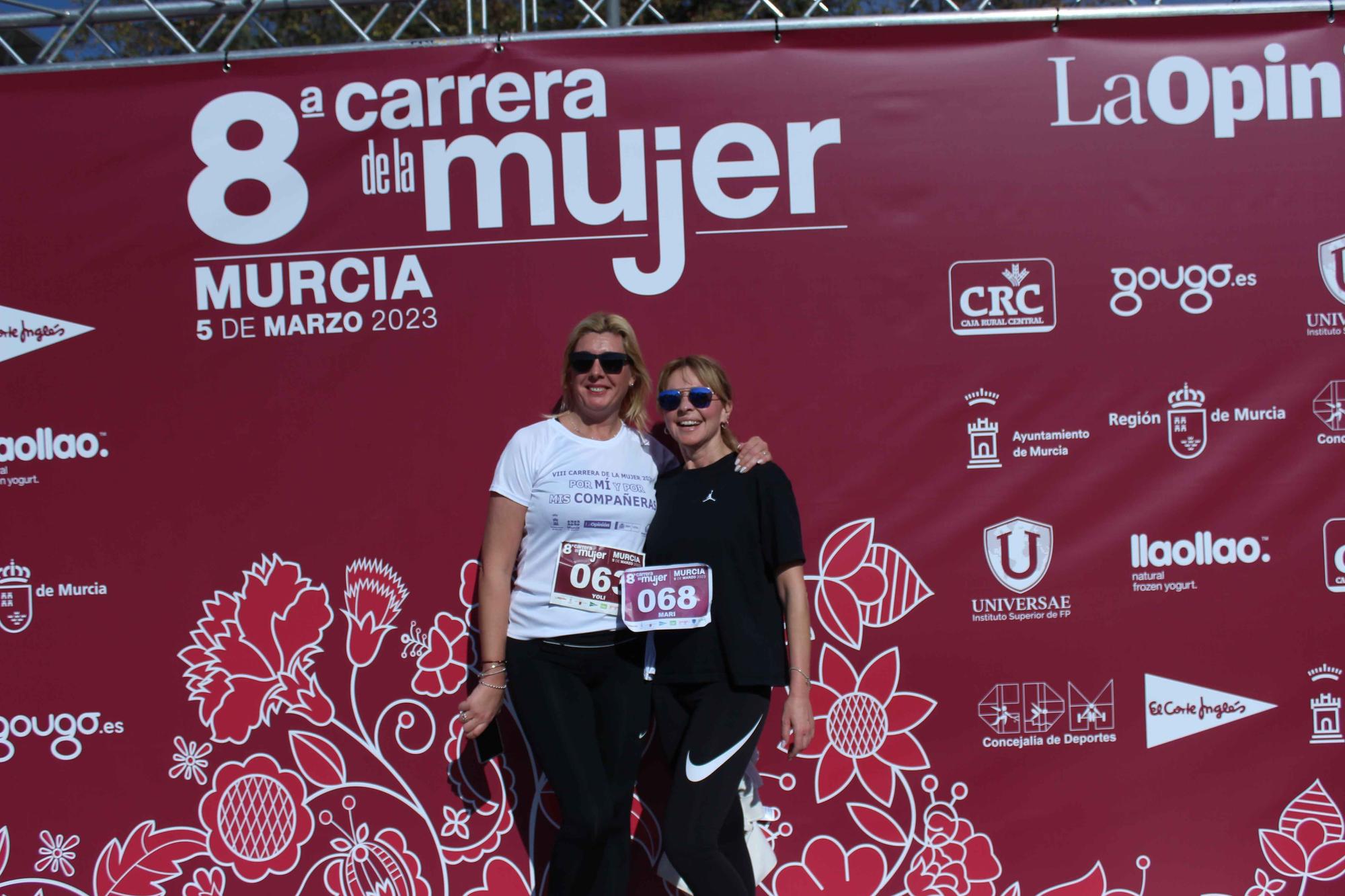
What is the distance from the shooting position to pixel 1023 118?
3432mm

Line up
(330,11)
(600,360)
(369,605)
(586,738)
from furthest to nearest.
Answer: (330,11), (369,605), (600,360), (586,738)

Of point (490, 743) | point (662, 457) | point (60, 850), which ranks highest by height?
point (662, 457)

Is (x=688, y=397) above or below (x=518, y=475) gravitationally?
above

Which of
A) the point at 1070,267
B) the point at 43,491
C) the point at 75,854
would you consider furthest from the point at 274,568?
the point at 1070,267

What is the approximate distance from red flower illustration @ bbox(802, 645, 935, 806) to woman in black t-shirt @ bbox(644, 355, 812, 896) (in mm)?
511

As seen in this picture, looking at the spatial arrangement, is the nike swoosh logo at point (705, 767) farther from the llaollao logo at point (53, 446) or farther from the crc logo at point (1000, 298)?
the llaollao logo at point (53, 446)

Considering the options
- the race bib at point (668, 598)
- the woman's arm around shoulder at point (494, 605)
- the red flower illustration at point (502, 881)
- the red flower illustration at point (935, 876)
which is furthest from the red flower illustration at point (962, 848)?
the woman's arm around shoulder at point (494, 605)

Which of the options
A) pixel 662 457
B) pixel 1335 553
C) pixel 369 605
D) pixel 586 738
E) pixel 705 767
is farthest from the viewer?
pixel 369 605

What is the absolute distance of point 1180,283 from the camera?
341 centimetres

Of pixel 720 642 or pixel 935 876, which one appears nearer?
pixel 720 642

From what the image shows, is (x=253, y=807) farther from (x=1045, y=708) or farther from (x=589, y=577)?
(x=1045, y=708)

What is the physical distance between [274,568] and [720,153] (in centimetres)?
199

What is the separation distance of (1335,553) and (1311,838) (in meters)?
0.92

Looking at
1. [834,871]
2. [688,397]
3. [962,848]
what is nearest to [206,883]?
[834,871]
